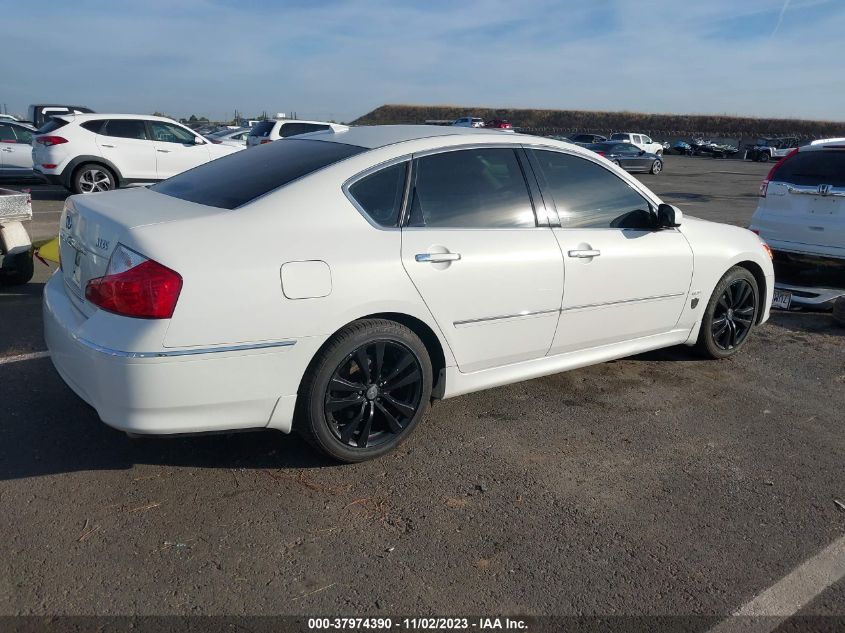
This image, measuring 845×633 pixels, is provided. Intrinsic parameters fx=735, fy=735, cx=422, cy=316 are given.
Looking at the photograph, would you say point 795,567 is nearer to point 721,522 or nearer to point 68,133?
point 721,522

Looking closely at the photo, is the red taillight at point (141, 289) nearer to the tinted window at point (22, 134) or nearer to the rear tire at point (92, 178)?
the rear tire at point (92, 178)

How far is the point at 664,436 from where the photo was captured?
163 inches

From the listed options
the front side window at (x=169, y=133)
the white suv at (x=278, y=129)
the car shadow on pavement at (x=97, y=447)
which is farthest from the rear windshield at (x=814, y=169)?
the white suv at (x=278, y=129)

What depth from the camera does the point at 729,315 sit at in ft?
17.5

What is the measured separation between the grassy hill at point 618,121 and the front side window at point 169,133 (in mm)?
65865

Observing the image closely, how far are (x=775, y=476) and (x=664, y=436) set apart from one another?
23.8 inches

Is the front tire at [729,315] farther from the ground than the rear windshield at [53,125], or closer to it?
closer to it

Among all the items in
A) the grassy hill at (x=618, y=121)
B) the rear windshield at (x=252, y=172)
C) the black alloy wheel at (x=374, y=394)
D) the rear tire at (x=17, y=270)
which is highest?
the grassy hill at (x=618, y=121)

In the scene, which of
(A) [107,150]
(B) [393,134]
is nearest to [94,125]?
(A) [107,150]

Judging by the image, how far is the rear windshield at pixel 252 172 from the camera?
3.61 metres

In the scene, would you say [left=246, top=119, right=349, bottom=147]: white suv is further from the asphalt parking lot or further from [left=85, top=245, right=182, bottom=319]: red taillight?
[left=85, top=245, right=182, bottom=319]: red taillight

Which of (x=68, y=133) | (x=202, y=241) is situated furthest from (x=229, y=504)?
(x=68, y=133)

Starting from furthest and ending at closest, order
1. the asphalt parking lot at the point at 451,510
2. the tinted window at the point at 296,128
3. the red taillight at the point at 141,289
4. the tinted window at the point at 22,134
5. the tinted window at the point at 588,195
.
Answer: the tinted window at the point at 296,128 → the tinted window at the point at 22,134 → the tinted window at the point at 588,195 → the red taillight at the point at 141,289 → the asphalt parking lot at the point at 451,510

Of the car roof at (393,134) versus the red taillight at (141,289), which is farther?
the car roof at (393,134)
